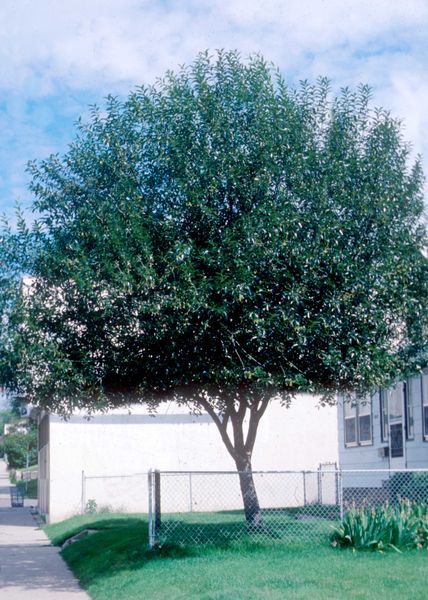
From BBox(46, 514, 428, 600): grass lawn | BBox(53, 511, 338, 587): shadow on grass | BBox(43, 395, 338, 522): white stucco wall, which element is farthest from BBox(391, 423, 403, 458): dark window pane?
BBox(43, 395, 338, 522): white stucco wall

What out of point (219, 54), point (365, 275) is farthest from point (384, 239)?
point (219, 54)

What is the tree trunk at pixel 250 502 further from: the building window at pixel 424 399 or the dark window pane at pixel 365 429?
the dark window pane at pixel 365 429

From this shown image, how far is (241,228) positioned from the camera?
1333 cm

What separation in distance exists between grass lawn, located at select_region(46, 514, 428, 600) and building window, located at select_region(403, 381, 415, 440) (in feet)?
21.6

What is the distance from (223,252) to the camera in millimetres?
13164

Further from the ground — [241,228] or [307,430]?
[241,228]

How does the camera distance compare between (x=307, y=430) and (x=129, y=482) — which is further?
(x=307, y=430)

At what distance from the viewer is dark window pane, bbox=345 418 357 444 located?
2405 centimetres

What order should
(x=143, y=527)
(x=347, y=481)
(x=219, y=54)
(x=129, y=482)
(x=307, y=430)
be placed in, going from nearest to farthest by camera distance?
(x=219, y=54) < (x=143, y=527) < (x=347, y=481) < (x=129, y=482) < (x=307, y=430)

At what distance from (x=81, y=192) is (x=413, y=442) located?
998 cm

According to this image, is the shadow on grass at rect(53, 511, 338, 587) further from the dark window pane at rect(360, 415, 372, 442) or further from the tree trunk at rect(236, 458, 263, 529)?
the dark window pane at rect(360, 415, 372, 442)

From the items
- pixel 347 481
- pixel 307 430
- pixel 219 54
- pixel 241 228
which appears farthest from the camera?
pixel 307 430

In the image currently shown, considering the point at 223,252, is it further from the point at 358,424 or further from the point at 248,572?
the point at 358,424

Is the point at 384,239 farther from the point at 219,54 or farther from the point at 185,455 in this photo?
the point at 185,455
